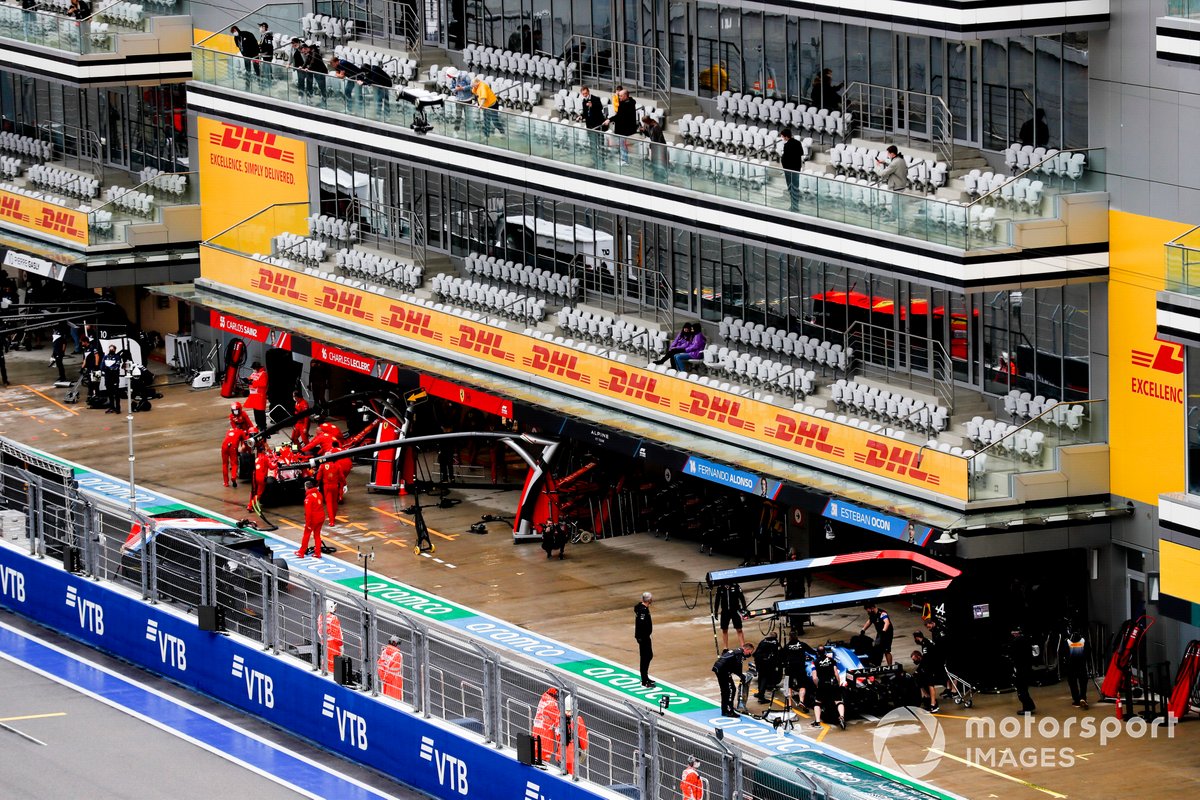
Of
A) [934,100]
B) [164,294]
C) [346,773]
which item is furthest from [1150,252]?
[164,294]

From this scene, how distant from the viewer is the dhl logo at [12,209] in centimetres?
6366

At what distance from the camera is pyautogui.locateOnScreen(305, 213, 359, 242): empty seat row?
55.9 meters

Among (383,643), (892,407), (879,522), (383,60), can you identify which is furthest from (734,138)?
(383,643)

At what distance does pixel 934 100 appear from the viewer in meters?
42.4

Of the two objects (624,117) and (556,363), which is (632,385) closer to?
(556,363)

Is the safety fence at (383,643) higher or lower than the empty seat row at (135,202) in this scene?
lower

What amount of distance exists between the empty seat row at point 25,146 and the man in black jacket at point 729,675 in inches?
1427

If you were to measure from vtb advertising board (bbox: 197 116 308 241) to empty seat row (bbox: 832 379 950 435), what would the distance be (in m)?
18.7

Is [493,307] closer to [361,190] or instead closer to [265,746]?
[361,190]

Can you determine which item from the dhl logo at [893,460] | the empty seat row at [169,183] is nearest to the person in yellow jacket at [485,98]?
the empty seat row at [169,183]

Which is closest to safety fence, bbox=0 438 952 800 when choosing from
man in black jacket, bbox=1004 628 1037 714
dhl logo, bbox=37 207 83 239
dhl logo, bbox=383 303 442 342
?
man in black jacket, bbox=1004 628 1037 714

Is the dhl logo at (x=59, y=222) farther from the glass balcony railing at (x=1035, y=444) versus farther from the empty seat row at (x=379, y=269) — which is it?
the glass balcony railing at (x=1035, y=444)

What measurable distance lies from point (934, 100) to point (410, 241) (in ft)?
52.3

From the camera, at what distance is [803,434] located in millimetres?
41562
